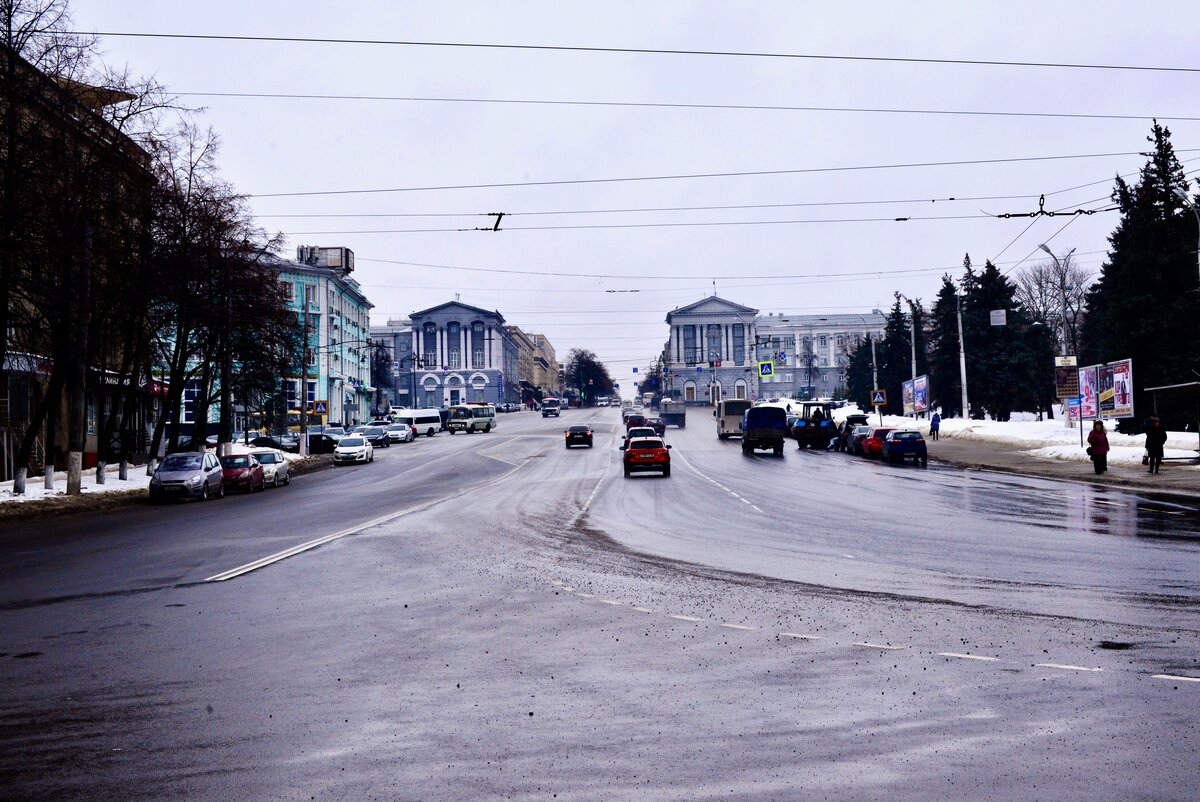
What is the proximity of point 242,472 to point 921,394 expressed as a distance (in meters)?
44.0

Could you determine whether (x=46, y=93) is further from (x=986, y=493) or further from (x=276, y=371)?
(x=986, y=493)

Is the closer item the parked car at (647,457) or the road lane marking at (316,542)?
the road lane marking at (316,542)

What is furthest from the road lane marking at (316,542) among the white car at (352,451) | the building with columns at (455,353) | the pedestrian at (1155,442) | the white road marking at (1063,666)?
the building with columns at (455,353)

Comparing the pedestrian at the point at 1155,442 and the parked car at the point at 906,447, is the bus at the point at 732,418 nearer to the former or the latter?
the parked car at the point at 906,447

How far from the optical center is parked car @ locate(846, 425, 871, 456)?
185 feet

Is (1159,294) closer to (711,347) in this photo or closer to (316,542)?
(316,542)

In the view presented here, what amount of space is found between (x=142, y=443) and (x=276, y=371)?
1104 centimetres

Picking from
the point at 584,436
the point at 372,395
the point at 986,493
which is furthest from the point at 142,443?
the point at 372,395

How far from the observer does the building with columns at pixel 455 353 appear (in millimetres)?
174750

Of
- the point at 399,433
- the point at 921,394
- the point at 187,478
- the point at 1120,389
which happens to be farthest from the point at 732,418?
the point at 187,478

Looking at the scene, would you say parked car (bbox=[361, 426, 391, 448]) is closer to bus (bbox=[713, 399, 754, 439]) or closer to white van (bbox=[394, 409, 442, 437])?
white van (bbox=[394, 409, 442, 437])

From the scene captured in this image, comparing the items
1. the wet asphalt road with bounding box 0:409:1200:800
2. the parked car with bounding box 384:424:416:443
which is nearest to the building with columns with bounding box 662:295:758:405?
the parked car with bounding box 384:424:416:443

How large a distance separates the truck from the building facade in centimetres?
4206

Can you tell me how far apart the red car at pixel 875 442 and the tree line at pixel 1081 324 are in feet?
39.2
